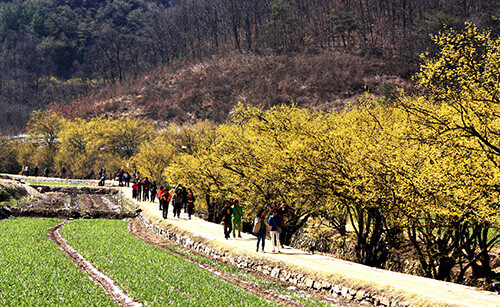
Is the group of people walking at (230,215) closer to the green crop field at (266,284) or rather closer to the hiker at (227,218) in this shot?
the hiker at (227,218)

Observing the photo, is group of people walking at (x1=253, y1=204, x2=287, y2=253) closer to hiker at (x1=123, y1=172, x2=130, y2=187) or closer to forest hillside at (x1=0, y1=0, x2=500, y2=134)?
hiker at (x1=123, y1=172, x2=130, y2=187)

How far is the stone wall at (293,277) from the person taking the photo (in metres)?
14.0

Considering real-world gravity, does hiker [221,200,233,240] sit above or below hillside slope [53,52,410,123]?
below

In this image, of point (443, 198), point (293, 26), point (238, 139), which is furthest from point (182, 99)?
point (443, 198)

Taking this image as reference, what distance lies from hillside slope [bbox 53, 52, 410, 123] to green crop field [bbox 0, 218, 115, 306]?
81092 millimetres

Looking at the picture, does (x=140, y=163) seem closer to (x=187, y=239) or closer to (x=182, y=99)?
(x=187, y=239)

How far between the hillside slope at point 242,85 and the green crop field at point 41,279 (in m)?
81.1

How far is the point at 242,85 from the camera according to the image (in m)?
117

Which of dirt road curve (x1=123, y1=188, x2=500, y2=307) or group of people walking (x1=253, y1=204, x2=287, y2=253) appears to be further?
group of people walking (x1=253, y1=204, x2=287, y2=253)

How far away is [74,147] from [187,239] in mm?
63966

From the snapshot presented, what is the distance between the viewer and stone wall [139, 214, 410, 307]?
1405cm

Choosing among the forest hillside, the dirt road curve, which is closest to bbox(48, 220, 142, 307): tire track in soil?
the dirt road curve

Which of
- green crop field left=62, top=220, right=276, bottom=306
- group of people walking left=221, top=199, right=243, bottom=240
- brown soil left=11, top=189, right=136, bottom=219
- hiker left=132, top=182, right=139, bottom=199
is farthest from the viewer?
hiker left=132, top=182, right=139, bottom=199

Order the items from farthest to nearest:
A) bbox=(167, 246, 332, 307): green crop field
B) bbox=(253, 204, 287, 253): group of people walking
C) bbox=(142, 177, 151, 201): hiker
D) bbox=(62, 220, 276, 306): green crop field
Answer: bbox=(142, 177, 151, 201): hiker, bbox=(253, 204, 287, 253): group of people walking, bbox=(167, 246, 332, 307): green crop field, bbox=(62, 220, 276, 306): green crop field
